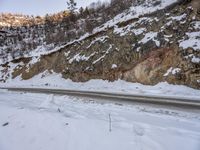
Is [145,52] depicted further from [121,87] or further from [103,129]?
[103,129]

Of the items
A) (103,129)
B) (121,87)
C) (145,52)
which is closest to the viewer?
(103,129)

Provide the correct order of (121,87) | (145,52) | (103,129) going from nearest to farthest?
(103,129) < (121,87) < (145,52)

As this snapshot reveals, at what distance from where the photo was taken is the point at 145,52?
65.4 ft

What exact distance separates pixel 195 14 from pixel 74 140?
15.2m

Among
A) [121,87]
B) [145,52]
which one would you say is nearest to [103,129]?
[121,87]

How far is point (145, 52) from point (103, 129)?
12.6 meters

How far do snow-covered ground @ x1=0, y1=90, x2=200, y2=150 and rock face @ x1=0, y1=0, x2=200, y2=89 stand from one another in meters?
6.39

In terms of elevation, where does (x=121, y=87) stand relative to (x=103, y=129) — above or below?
above

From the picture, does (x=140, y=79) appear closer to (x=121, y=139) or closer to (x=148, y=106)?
(x=148, y=106)

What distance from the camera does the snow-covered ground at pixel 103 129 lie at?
7.18 meters

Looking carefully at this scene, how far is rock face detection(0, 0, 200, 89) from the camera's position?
54.9 ft

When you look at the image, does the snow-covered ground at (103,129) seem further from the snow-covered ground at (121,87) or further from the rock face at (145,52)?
the rock face at (145,52)

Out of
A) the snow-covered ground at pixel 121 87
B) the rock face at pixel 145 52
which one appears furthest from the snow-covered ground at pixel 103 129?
the rock face at pixel 145 52

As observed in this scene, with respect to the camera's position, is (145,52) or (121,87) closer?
(121,87)
